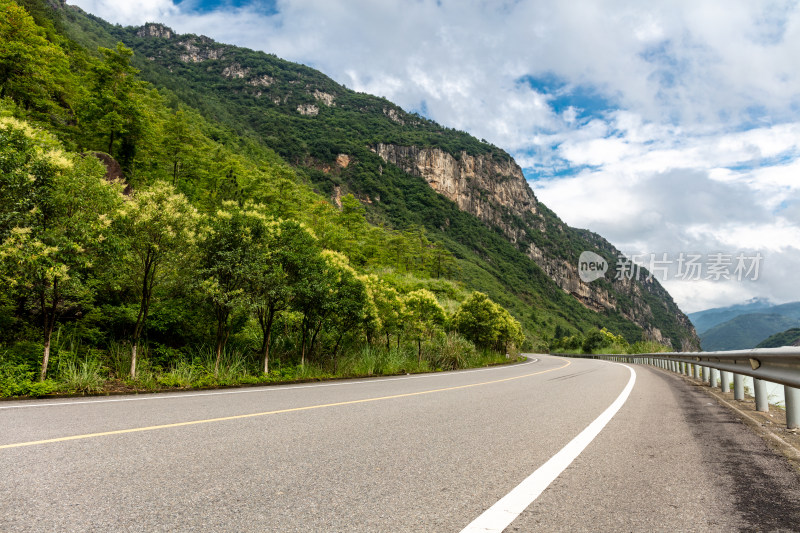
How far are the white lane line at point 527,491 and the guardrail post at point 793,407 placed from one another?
7.27 feet

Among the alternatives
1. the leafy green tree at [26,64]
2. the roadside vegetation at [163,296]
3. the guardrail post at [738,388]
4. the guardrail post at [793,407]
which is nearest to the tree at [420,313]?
the roadside vegetation at [163,296]

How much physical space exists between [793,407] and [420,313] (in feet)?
58.0

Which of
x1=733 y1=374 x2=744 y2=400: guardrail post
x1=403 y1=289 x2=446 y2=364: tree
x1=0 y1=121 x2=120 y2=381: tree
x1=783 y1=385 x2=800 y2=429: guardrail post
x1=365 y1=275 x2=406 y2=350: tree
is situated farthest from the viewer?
x1=403 y1=289 x2=446 y2=364: tree

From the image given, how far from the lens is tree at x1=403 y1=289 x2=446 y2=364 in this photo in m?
21.2

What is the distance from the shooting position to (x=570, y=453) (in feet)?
13.3

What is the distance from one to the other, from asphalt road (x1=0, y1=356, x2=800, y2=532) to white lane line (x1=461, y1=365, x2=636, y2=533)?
0.06m

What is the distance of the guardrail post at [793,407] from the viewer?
497cm

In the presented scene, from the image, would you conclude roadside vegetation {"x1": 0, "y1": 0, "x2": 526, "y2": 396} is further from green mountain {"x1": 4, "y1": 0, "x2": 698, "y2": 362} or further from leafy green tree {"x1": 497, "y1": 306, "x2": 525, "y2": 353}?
leafy green tree {"x1": 497, "y1": 306, "x2": 525, "y2": 353}

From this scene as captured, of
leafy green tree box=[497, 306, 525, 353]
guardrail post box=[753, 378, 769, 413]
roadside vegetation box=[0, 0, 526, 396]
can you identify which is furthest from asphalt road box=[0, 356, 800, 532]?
leafy green tree box=[497, 306, 525, 353]

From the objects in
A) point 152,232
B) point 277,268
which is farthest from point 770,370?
point 152,232

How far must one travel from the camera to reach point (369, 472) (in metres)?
3.36

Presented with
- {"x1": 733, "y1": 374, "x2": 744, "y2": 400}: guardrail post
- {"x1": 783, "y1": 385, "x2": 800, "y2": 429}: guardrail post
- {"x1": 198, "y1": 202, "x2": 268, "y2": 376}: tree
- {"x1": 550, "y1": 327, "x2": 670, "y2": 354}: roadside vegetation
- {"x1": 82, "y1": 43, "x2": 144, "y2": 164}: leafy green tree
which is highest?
{"x1": 82, "y1": 43, "x2": 144, "y2": 164}: leafy green tree

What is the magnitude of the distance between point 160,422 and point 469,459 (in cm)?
388

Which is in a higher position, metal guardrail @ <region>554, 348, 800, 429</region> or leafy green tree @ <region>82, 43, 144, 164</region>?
leafy green tree @ <region>82, 43, 144, 164</region>
